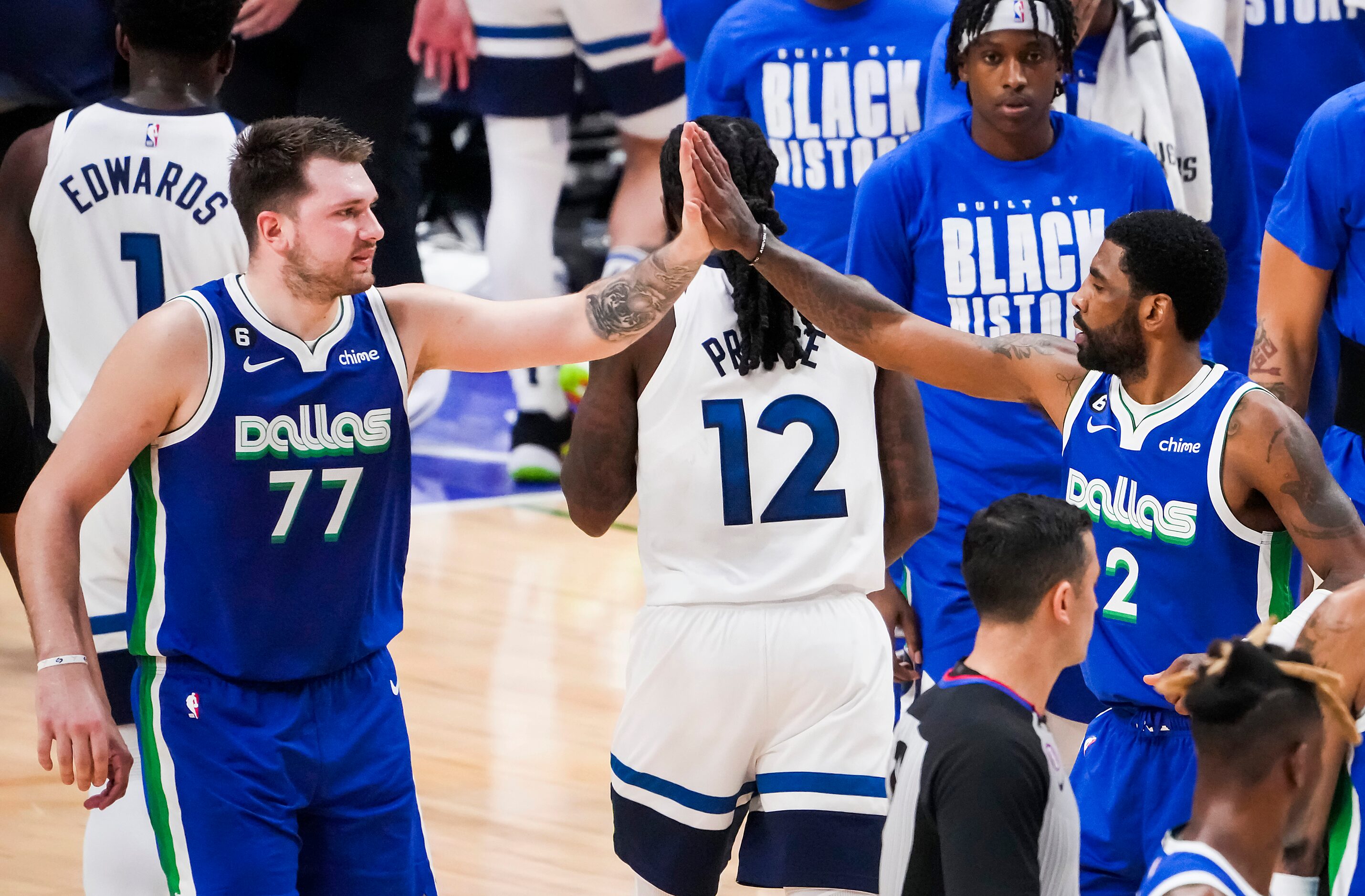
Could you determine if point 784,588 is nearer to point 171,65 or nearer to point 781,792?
point 781,792

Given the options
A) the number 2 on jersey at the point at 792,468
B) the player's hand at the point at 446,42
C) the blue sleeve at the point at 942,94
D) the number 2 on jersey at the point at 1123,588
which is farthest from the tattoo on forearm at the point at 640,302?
the player's hand at the point at 446,42

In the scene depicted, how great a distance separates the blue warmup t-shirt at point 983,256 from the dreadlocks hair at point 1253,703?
220 cm

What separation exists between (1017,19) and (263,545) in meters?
2.48

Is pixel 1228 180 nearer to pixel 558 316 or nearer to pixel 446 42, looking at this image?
pixel 558 316

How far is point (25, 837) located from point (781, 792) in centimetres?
279

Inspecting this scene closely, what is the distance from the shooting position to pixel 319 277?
3701mm

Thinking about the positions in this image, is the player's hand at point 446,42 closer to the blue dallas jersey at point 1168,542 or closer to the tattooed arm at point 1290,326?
the tattooed arm at point 1290,326

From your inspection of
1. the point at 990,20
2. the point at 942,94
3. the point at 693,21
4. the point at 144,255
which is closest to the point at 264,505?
the point at 144,255

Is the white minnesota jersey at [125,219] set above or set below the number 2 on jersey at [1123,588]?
above

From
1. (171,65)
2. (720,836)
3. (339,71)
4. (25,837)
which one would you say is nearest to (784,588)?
(720,836)

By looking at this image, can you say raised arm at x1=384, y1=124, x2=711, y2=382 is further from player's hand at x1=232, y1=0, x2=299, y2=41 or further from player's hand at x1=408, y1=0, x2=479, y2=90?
player's hand at x1=408, y1=0, x2=479, y2=90

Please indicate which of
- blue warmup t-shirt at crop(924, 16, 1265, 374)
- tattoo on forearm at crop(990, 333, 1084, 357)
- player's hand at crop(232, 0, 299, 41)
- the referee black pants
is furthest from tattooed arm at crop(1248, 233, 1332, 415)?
player's hand at crop(232, 0, 299, 41)

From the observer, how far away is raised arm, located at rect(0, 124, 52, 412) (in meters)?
5.00

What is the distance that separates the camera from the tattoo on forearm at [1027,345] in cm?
403
